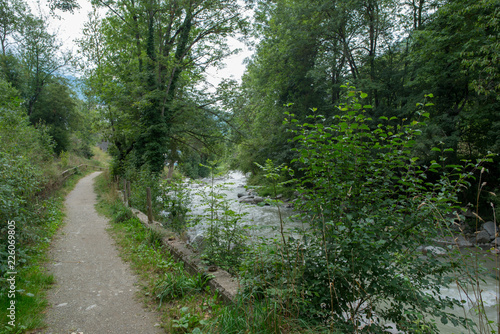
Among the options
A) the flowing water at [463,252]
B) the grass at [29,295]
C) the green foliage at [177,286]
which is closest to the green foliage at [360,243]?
the flowing water at [463,252]

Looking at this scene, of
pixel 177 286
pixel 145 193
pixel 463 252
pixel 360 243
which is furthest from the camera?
pixel 145 193

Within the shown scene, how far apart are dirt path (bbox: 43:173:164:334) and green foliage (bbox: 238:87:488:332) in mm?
1897

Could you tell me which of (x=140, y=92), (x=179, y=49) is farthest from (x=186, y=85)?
(x=140, y=92)

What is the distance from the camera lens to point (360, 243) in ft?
8.25

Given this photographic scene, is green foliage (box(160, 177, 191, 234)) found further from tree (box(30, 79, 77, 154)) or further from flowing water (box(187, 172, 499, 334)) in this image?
tree (box(30, 79, 77, 154))

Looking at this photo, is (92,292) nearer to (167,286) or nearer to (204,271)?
(167,286)

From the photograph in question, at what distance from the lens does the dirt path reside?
10.7ft

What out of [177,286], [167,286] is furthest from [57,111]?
[177,286]

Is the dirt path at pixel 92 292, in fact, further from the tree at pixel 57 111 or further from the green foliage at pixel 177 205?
Result: the tree at pixel 57 111

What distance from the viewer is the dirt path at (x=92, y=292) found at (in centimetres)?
327

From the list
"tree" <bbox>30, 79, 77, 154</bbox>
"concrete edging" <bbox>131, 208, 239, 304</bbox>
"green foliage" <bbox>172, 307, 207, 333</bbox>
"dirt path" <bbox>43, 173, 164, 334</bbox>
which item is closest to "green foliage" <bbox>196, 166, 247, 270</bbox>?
"concrete edging" <bbox>131, 208, 239, 304</bbox>

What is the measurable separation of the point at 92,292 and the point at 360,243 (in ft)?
13.6

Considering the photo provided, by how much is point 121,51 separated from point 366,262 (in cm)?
1840

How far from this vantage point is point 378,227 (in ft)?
8.46
